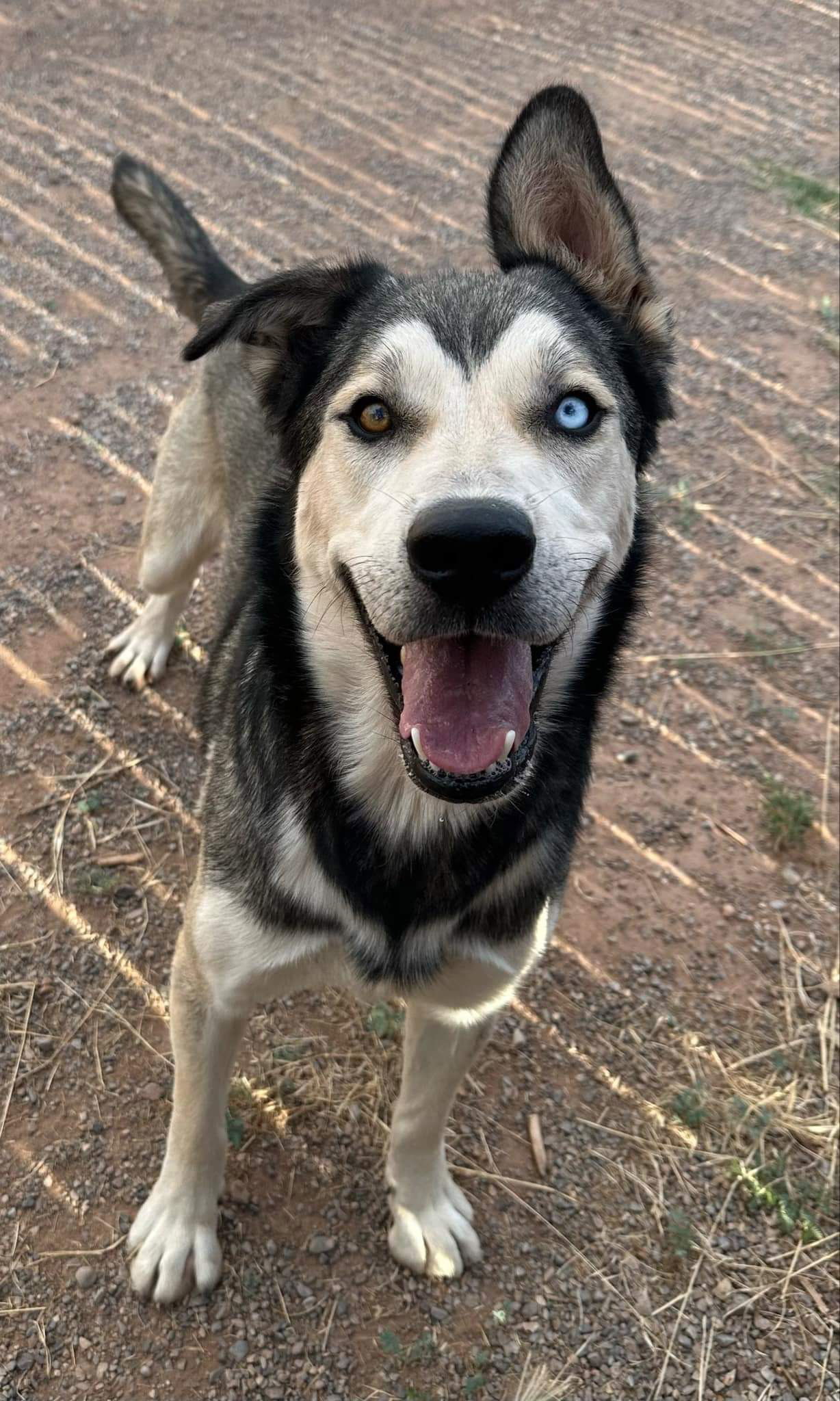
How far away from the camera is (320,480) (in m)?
2.06

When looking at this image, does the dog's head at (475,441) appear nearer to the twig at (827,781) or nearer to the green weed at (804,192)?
the twig at (827,781)

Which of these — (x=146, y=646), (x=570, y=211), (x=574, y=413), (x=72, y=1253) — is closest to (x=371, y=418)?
(x=574, y=413)

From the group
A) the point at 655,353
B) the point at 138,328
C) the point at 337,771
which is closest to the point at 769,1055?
the point at 337,771

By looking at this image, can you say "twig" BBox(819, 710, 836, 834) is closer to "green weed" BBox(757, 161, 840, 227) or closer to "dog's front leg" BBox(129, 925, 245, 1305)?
"dog's front leg" BBox(129, 925, 245, 1305)

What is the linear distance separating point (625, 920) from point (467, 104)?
692 cm

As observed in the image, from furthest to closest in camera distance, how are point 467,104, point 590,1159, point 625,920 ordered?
point 467,104, point 625,920, point 590,1159

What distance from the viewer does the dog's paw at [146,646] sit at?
3816 mm

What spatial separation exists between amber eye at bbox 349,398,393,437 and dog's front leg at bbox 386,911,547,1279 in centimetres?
115

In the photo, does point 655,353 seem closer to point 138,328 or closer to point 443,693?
point 443,693

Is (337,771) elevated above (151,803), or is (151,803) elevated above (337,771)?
(337,771)

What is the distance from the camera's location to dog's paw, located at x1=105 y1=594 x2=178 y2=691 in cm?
382

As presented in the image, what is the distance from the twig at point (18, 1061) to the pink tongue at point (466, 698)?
1.77m

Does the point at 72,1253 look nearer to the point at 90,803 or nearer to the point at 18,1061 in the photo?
the point at 18,1061

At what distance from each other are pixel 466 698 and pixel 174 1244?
165 cm
